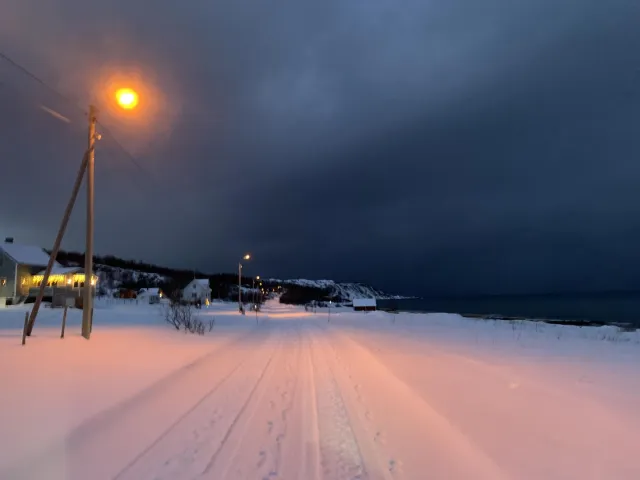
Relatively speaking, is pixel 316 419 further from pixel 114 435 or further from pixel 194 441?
pixel 114 435

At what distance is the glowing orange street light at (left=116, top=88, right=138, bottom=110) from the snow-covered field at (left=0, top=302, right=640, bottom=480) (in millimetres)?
6766

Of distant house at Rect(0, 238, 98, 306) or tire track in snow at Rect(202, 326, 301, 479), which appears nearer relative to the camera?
tire track in snow at Rect(202, 326, 301, 479)

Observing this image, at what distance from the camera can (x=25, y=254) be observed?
48.7 m

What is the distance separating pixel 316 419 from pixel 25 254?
54024 millimetres

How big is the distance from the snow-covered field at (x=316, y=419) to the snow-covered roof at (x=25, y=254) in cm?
4236

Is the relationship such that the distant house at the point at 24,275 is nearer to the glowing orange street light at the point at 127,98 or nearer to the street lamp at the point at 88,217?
the street lamp at the point at 88,217

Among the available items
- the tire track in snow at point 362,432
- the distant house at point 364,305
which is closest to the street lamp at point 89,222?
the tire track in snow at point 362,432

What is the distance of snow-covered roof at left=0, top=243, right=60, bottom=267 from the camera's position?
46.4 metres

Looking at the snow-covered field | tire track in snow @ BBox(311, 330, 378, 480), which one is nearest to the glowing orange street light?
the snow-covered field

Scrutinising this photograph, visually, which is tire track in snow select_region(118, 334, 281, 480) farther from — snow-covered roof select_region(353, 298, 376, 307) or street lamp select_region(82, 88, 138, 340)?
snow-covered roof select_region(353, 298, 376, 307)

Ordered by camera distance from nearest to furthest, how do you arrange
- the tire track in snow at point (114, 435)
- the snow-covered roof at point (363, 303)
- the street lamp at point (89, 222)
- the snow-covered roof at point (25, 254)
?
the tire track in snow at point (114, 435), the street lamp at point (89, 222), the snow-covered roof at point (25, 254), the snow-covered roof at point (363, 303)

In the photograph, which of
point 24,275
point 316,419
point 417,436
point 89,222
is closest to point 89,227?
point 89,222

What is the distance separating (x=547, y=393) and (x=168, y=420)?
6.45 meters

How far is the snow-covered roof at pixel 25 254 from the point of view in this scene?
1826 inches
